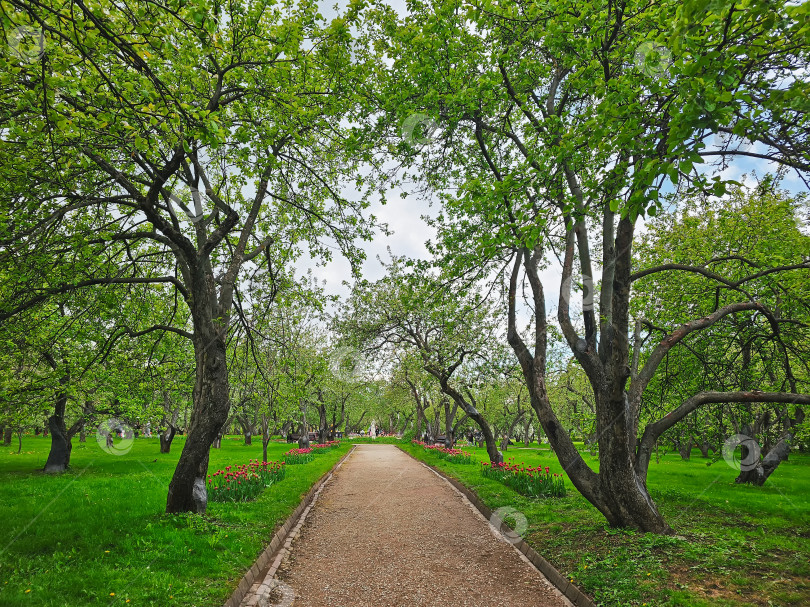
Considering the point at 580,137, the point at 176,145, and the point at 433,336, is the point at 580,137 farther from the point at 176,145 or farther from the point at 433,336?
the point at 433,336

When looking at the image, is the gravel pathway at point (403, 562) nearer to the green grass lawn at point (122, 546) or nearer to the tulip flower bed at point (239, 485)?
the green grass lawn at point (122, 546)

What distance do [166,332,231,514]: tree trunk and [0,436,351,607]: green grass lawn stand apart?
0.37 m

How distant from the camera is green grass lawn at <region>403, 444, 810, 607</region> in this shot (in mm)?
4602

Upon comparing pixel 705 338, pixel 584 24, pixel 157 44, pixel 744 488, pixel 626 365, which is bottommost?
pixel 744 488

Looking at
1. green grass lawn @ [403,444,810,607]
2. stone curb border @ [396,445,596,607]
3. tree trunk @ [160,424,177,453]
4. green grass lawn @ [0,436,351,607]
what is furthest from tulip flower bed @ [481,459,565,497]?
tree trunk @ [160,424,177,453]

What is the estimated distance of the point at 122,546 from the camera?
584 centimetres

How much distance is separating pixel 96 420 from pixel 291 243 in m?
11.6

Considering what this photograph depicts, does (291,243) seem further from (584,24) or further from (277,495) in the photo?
(584,24)

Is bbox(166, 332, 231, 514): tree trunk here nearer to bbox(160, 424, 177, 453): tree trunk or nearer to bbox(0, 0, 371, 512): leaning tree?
bbox(0, 0, 371, 512): leaning tree

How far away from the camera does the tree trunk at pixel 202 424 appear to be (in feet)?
24.3

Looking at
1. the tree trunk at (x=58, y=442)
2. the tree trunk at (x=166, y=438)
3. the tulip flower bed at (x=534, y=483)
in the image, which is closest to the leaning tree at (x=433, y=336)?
the tulip flower bed at (x=534, y=483)

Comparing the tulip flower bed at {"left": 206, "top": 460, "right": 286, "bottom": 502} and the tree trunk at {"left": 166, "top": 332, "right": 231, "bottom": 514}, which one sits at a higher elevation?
the tree trunk at {"left": 166, "top": 332, "right": 231, "bottom": 514}

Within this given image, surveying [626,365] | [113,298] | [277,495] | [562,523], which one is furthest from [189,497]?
[626,365]

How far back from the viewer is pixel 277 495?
10.2 meters
